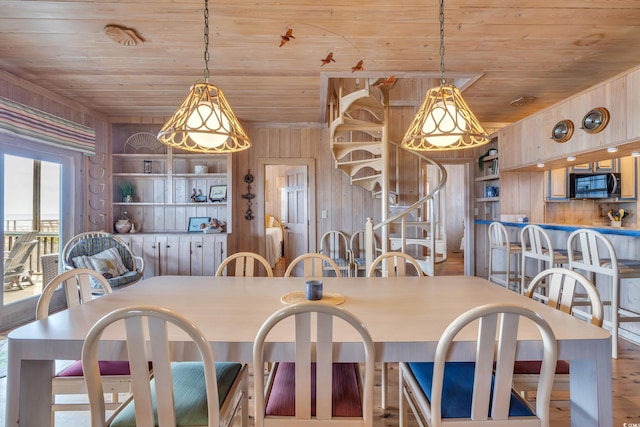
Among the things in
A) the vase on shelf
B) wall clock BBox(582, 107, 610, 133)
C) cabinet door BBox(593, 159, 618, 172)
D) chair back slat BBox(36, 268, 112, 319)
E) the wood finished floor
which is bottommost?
the wood finished floor

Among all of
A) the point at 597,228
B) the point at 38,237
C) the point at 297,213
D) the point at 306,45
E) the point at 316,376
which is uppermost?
the point at 306,45

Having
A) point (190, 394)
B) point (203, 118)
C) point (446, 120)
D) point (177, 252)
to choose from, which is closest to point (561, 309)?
point (446, 120)

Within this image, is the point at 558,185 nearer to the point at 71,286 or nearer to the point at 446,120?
the point at 446,120

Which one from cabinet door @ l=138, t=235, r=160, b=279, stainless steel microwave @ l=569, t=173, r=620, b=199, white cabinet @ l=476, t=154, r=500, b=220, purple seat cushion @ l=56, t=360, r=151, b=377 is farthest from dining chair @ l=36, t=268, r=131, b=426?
stainless steel microwave @ l=569, t=173, r=620, b=199

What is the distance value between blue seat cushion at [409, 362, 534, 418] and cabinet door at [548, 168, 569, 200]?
4.27m

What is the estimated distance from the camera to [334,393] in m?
1.30

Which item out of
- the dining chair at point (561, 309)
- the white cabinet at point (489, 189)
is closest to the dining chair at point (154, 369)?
the dining chair at point (561, 309)

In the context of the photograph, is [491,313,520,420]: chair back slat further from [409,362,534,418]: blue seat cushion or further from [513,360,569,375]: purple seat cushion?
[513,360,569,375]: purple seat cushion

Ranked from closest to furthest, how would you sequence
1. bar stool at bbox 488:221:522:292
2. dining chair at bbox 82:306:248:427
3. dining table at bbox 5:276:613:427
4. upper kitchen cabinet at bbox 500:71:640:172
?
dining chair at bbox 82:306:248:427
dining table at bbox 5:276:613:427
upper kitchen cabinet at bbox 500:71:640:172
bar stool at bbox 488:221:522:292

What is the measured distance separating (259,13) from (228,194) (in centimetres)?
274

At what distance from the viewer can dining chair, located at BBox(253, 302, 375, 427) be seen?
1040 mm

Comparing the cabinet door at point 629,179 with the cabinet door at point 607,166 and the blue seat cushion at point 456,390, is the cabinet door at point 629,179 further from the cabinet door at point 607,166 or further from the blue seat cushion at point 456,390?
the blue seat cushion at point 456,390

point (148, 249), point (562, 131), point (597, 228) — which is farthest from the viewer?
point (148, 249)

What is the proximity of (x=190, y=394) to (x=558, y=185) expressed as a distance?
5.36 m
